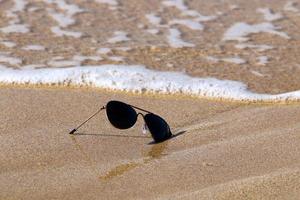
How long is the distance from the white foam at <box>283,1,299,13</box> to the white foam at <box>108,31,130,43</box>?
161cm

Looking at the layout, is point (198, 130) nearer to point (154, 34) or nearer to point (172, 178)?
point (172, 178)

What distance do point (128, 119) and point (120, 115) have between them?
4 centimetres

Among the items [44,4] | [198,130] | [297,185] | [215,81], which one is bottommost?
[44,4]

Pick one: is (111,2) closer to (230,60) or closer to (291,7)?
(291,7)

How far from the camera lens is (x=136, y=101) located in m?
4.13

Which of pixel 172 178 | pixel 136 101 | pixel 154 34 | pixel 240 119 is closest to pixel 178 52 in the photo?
pixel 154 34

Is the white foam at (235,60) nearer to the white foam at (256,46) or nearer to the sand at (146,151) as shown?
the white foam at (256,46)

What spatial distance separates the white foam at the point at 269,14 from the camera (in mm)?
6188

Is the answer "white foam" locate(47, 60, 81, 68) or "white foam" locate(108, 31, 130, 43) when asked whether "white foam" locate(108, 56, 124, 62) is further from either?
"white foam" locate(108, 31, 130, 43)

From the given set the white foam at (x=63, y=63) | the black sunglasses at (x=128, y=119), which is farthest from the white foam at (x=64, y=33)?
the black sunglasses at (x=128, y=119)

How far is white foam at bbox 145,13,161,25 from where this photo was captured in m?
6.08

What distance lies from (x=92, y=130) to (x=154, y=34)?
2.25 m

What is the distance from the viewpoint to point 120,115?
329 cm

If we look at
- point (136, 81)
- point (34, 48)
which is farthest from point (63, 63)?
point (136, 81)
